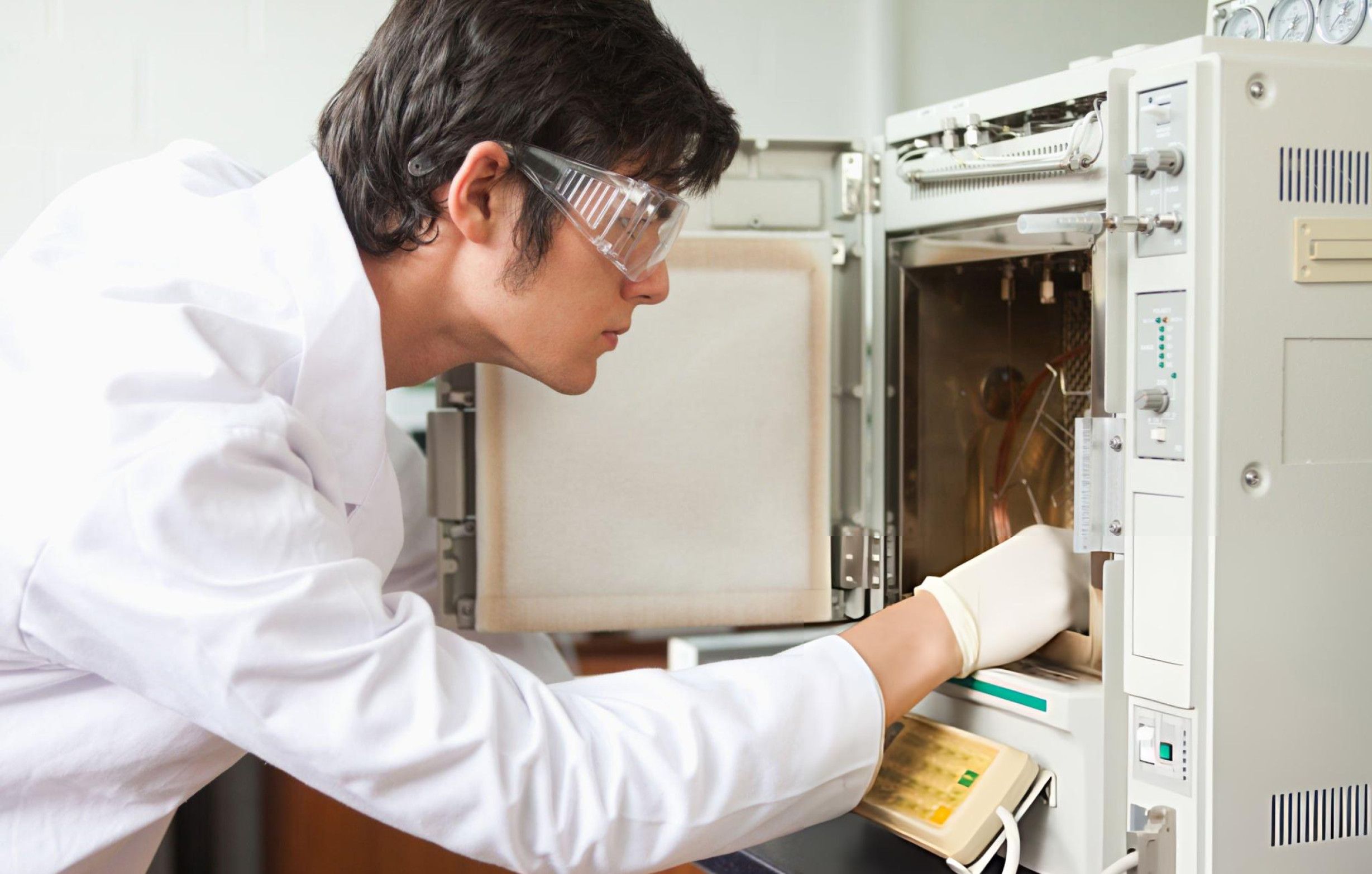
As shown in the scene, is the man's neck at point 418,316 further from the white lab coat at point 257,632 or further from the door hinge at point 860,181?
the door hinge at point 860,181

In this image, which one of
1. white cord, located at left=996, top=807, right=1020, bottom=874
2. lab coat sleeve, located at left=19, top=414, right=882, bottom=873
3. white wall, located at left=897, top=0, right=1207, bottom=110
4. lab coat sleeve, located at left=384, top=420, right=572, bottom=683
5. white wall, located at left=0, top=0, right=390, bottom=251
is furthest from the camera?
white wall, located at left=897, top=0, right=1207, bottom=110

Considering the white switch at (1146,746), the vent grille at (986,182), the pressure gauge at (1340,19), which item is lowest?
the white switch at (1146,746)

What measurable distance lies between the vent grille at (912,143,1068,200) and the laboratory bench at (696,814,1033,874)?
26.0 inches

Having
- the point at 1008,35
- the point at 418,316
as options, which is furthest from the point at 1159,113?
the point at 1008,35

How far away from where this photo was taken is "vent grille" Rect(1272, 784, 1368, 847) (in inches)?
37.7

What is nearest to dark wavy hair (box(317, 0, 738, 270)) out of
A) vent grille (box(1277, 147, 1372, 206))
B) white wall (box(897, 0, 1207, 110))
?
vent grille (box(1277, 147, 1372, 206))

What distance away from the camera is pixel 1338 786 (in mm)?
981

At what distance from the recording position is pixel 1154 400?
37.2 inches

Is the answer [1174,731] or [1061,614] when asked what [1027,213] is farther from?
[1174,731]

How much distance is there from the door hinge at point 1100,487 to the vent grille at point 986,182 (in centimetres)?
25

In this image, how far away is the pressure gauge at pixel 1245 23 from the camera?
1.16 meters

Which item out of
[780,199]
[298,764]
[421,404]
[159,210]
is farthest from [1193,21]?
[298,764]

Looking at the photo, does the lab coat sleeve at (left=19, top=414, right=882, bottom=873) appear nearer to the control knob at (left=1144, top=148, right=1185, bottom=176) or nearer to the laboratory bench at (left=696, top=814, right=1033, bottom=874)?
the laboratory bench at (left=696, top=814, right=1033, bottom=874)

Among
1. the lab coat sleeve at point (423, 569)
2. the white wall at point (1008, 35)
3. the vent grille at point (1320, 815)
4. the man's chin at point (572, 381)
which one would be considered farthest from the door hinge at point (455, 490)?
the white wall at point (1008, 35)
